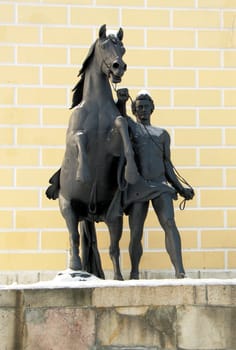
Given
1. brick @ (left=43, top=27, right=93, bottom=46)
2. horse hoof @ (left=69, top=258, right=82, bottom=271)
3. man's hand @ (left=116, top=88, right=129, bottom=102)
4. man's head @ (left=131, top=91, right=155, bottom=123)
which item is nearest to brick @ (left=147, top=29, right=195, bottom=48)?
brick @ (left=43, top=27, right=93, bottom=46)

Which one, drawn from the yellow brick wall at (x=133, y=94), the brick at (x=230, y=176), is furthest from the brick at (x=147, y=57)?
the brick at (x=230, y=176)

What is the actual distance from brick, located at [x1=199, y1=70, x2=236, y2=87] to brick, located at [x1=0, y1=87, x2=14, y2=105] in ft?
4.86

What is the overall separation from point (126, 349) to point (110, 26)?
9.55 feet

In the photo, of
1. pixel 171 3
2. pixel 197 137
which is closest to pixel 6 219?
pixel 197 137

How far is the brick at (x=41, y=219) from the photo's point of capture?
21.1ft

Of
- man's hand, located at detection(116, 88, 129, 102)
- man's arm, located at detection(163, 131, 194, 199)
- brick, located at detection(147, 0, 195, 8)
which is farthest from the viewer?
brick, located at detection(147, 0, 195, 8)

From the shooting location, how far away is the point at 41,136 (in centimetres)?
653

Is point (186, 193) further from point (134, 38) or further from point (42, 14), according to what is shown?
point (42, 14)

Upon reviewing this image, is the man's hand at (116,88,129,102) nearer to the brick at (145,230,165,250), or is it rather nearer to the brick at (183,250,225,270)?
the brick at (145,230,165,250)

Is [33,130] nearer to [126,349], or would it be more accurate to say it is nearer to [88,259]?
[88,259]

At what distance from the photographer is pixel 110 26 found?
22.0 feet

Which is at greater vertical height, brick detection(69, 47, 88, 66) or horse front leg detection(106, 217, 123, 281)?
brick detection(69, 47, 88, 66)

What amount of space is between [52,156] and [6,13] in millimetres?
1188

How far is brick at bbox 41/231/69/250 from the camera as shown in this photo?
642 centimetres
